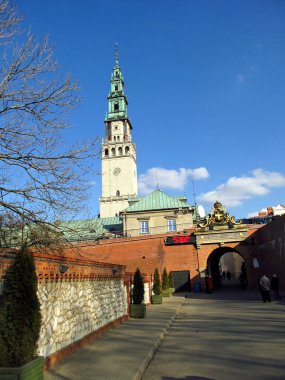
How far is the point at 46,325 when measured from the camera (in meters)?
7.85

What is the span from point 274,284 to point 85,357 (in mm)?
18783

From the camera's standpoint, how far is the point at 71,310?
931 centimetres

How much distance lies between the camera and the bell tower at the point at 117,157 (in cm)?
7731

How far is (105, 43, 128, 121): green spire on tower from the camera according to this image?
88.5m

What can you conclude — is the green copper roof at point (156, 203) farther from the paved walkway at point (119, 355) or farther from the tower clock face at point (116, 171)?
the paved walkway at point (119, 355)

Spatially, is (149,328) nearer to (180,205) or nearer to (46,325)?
(46,325)

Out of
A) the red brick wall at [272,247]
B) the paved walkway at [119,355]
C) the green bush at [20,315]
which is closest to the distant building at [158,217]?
the red brick wall at [272,247]

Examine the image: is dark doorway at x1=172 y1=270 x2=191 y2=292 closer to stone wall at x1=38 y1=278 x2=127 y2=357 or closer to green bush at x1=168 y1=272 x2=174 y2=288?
green bush at x1=168 y1=272 x2=174 y2=288

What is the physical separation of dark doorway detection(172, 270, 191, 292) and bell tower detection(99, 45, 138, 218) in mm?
38244

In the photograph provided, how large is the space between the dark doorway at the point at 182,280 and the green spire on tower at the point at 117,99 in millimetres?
55549

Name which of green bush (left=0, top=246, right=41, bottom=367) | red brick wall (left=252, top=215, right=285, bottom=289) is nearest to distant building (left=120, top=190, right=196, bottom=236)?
red brick wall (left=252, top=215, right=285, bottom=289)

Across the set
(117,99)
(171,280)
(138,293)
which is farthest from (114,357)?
(117,99)

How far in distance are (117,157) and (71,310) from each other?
7396 centimetres

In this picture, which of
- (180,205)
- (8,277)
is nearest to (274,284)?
(8,277)
